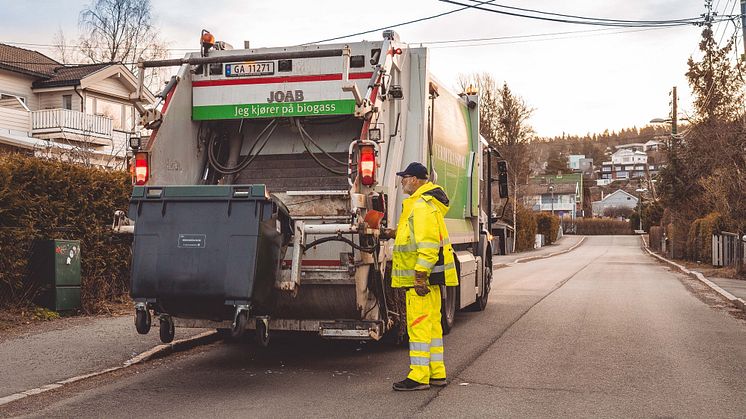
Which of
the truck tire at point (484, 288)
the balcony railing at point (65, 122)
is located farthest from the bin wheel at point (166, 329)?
the balcony railing at point (65, 122)

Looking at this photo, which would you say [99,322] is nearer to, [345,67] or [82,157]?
[345,67]

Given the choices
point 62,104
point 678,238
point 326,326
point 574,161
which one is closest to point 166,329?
point 326,326

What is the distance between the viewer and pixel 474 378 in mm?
7137

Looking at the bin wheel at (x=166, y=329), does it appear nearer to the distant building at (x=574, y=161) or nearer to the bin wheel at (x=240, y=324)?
the bin wheel at (x=240, y=324)

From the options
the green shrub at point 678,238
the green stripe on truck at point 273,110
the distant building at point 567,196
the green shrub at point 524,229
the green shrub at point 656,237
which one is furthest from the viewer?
the distant building at point 567,196

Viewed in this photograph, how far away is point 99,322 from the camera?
33.4ft

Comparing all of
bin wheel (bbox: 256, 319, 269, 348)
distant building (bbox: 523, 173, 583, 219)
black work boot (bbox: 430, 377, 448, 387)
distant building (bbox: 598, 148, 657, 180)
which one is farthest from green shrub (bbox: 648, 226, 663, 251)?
distant building (bbox: 598, 148, 657, 180)

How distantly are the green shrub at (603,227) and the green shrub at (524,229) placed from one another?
136 ft

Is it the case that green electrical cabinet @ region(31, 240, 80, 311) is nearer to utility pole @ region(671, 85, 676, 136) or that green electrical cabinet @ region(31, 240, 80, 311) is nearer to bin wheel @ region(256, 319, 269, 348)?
bin wheel @ region(256, 319, 269, 348)

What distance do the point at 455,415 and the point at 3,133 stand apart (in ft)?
79.8

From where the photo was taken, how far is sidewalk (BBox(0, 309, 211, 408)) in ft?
22.4

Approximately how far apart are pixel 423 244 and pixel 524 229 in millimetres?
46633

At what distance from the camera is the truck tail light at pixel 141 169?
7.43m

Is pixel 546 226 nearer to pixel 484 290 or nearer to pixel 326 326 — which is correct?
pixel 484 290
